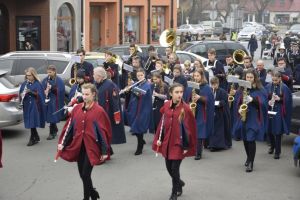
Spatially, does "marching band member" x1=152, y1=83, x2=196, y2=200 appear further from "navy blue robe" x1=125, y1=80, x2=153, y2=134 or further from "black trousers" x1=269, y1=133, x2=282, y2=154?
"black trousers" x1=269, y1=133, x2=282, y2=154

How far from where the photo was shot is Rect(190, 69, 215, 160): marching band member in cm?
1095

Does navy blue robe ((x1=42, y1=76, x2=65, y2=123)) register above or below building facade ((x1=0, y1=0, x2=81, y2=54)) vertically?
below

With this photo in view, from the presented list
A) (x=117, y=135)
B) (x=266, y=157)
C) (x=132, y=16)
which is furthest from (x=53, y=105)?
(x=132, y=16)

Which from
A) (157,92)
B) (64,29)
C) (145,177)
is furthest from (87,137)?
(64,29)

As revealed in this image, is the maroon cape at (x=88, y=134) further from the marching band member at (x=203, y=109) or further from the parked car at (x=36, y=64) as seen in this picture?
the parked car at (x=36, y=64)

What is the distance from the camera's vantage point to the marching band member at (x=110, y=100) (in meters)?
10.3

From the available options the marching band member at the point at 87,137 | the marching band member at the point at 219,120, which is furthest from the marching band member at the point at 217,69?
the marching band member at the point at 87,137

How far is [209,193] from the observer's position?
880 cm

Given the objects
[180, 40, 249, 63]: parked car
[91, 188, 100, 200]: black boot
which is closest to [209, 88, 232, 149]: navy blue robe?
[91, 188, 100, 200]: black boot

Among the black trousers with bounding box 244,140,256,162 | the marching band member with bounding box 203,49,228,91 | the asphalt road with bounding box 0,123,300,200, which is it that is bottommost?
the asphalt road with bounding box 0,123,300,200

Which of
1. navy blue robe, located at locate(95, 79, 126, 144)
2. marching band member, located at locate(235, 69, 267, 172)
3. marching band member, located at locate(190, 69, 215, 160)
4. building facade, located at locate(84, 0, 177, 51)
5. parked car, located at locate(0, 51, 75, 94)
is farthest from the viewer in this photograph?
building facade, located at locate(84, 0, 177, 51)

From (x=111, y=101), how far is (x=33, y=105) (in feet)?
7.28

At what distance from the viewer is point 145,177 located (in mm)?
9664

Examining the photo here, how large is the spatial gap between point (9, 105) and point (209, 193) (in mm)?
5464
